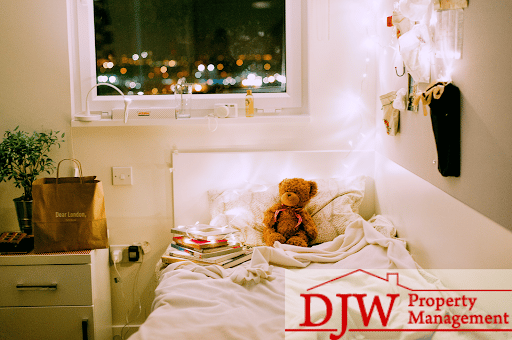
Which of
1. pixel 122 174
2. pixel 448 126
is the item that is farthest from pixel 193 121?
pixel 448 126

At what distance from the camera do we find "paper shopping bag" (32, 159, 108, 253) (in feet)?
6.19

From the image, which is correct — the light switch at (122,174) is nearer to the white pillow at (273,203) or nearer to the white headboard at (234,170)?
the white headboard at (234,170)

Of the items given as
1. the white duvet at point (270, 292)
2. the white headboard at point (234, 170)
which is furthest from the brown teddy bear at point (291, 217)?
the white headboard at point (234, 170)

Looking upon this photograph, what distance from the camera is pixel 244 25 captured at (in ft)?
7.89

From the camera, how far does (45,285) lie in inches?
75.0

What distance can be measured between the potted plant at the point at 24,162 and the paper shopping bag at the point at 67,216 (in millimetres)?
200

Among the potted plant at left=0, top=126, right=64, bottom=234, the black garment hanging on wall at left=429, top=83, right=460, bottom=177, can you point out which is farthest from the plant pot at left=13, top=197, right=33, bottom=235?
the black garment hanging on wall at left=429, top=83, right=460, bottom=177

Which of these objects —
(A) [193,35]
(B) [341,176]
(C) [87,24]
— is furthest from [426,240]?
(C) [87,24]

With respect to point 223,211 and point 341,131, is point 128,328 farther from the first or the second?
point 341,131

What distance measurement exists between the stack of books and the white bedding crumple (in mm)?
67

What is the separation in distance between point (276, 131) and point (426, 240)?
3.32ft

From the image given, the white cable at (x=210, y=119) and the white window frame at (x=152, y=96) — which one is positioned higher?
the white window frame at (x=152, y=96)

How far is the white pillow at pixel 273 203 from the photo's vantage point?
2105 mm

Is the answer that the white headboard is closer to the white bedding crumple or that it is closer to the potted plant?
the white bedding crumple
